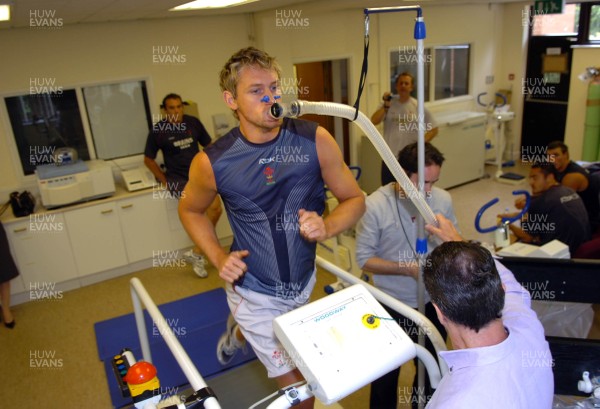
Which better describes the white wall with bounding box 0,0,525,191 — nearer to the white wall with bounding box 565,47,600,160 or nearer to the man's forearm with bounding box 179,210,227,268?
the white wall with bounding box 565,47,600,160

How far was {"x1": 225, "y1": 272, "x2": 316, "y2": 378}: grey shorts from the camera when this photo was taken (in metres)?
1.92

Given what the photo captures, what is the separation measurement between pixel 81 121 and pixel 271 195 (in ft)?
12.8

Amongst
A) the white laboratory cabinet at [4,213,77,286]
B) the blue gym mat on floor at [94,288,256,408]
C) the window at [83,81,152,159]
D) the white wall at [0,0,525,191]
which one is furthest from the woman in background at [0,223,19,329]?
the window at [83,81,152,159]

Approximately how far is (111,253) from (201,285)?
0.96 m

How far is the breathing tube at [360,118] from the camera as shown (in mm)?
1458

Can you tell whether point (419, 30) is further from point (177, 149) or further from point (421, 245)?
point (177, 149)

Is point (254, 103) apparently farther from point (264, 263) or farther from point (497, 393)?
point (497, 393)

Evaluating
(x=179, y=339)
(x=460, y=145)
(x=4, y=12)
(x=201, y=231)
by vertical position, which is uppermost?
(x=4, y=12)

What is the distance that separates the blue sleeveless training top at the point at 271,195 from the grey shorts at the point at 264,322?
3 centimetres

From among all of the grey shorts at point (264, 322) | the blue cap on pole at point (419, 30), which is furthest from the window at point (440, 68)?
the grey shorts at point (264, 322)

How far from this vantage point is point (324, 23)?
19.0 ft

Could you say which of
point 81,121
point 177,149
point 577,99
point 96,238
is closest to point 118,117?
point 81,121

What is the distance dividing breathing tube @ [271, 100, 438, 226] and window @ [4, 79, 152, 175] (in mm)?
4083

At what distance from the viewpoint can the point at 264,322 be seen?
1945 mm
